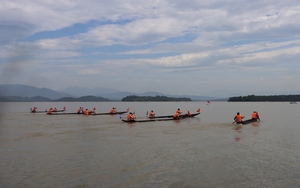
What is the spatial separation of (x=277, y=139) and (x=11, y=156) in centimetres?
1910

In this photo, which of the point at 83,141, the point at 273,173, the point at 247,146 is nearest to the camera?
the point at 273,173

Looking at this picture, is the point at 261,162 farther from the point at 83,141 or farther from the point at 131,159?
the point at 83,141

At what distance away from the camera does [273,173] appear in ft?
40.3

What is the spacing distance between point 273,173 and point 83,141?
45.4 ft

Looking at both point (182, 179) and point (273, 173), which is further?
point (273, 173)

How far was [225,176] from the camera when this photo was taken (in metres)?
11.9

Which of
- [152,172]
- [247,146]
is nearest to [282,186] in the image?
[152,172]

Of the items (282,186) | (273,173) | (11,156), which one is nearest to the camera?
(282,186)

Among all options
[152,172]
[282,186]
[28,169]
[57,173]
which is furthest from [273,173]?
[28,169]

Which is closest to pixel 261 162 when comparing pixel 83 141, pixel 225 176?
pixel 225 176

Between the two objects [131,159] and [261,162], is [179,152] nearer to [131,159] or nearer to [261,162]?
[131,159]

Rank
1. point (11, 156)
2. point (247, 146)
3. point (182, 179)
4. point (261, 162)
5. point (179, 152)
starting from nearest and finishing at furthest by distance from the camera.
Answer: point (182, 179), point (261, 162), point (11, 156), point (179, 152), point (247, 146)

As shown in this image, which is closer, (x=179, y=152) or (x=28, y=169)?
(x=28, y=169)

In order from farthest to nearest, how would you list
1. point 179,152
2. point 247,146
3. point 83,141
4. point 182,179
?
point 83,141
point 247,146
point 179,152
point 182,179
